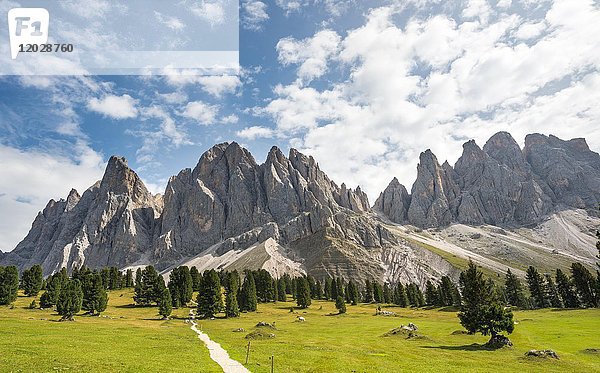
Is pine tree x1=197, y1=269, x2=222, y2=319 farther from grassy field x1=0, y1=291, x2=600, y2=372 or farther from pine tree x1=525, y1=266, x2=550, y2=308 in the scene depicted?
pine tree x1=525, y1=266, x2=550, y2=308

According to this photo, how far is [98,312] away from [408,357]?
80.8 m

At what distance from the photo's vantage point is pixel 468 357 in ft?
156

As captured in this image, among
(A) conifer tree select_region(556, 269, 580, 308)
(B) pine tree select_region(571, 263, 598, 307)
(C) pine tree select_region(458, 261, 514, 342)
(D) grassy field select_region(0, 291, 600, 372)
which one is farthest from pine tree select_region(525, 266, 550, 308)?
(C) pine tree select_region(458, 261, 514, 342)

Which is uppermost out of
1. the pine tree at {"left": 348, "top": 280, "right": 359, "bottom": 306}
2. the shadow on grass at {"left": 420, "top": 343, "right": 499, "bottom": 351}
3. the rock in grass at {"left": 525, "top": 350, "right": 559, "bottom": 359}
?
the rock in grass at {"left": 525, "top": 350, "right": 559, "bottom": 359}

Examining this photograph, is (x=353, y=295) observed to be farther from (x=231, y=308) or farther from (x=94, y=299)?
(x=94, y=299)

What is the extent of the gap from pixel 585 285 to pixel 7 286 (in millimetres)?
174284

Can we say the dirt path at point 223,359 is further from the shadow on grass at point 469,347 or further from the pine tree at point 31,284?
the pine tree at point 31,284

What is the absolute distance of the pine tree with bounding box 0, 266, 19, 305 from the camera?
95381mm

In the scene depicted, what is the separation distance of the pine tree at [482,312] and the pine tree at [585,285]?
70.5 m

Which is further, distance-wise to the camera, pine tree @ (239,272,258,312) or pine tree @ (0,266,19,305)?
pine tree @ (239,272,258,312)

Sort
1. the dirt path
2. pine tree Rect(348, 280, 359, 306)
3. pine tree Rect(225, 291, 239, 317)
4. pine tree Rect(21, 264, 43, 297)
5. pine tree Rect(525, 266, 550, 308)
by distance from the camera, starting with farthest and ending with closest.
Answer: pine tree Rect(348, 280, 359, 306) < pine tree Rect(525, 266, 550, 308) < pine tree Rect(21, 264, 43, 297) < pine tree Rect(225, 291, 239, 317) < the dirt path

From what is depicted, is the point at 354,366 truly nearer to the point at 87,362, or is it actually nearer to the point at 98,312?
the point at 87,362

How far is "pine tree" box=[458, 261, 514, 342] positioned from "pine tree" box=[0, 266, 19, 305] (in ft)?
370

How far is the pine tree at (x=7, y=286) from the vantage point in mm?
95381
